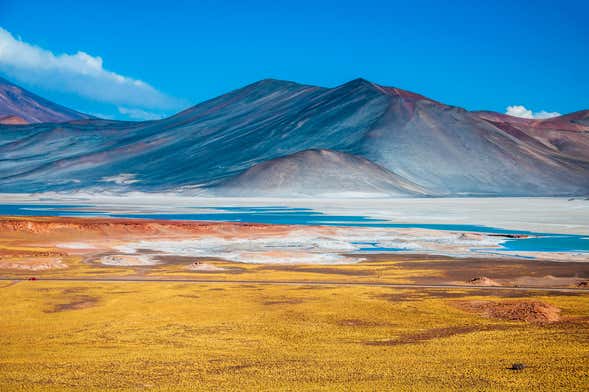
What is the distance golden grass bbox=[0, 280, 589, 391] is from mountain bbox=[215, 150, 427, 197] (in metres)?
144

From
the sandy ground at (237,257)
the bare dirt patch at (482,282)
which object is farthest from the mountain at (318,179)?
the bare dirt patch at (482,282)

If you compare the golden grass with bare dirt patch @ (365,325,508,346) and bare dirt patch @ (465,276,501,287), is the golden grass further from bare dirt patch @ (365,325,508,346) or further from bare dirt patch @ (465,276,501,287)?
bare dirt patch @ (465,276,501,287)

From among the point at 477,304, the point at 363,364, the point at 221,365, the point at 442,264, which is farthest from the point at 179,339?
the point at 442,264

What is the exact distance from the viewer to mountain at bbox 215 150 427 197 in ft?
583

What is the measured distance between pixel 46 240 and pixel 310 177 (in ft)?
419

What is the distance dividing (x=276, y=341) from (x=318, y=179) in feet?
530

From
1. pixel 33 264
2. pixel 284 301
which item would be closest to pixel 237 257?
pixel 33 264

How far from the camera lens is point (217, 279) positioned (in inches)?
1446

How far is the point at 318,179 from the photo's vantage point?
603 ft

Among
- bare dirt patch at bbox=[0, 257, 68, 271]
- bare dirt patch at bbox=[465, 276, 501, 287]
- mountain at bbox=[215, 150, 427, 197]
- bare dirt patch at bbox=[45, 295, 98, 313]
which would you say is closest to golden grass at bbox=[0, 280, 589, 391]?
bare dirt patch at bbox=[45, 295, 98, 313]

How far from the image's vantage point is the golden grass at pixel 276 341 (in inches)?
709

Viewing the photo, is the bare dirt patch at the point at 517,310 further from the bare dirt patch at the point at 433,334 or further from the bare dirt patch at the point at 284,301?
the bare dirt patch at the point at 284,301

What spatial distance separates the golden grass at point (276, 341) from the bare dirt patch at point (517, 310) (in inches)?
24.9

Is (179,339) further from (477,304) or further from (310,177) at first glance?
(310,177)
